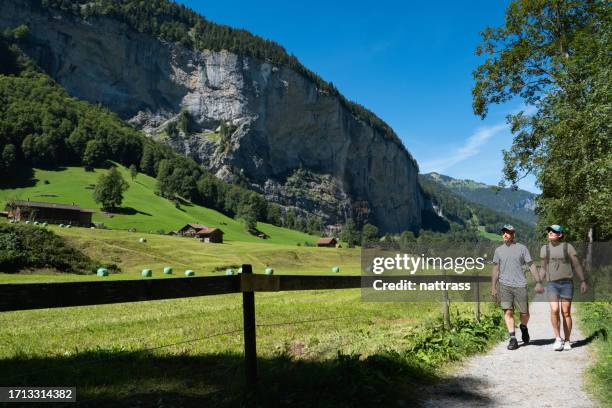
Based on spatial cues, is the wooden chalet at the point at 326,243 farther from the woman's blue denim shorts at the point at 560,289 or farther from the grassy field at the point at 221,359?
the woman's blue denim shorts at the point at 560,289

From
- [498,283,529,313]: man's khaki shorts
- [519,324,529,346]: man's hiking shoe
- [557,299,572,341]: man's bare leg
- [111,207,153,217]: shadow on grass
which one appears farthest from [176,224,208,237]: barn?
[557,299,572,341]: man's bare leg

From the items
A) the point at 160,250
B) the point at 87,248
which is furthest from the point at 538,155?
the point at 160,250

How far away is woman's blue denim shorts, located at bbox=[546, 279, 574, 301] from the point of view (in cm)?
943

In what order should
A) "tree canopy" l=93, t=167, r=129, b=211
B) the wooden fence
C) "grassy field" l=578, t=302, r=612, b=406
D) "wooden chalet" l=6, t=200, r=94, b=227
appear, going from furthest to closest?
"tree canopy" l=93, t=167, r=129, b=211 → "wooden chalet" l=6, t=200, r=94, b=227 → "grassy field" l=578, t=302, r=612, b=406 → the wooden fence

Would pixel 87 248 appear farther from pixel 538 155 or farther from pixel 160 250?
pixel 538 155

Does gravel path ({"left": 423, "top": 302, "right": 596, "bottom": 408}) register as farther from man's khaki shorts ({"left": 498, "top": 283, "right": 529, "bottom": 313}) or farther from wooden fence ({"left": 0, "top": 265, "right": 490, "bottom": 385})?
wooden fence ({"left": 0, "top": 265, "right": 490, "bottom": 385})

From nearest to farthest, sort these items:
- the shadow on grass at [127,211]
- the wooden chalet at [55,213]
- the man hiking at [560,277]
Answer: the man hiking at [560,277] < the wooden chalet at [55,213] < the shadow on grass at [127,211]

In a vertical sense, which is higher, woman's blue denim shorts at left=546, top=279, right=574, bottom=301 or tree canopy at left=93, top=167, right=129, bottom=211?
tree canopy at left=93, top=167, right=129, bottom=211

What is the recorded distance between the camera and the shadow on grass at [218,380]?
513 centimetres

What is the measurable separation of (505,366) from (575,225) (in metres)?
17.0

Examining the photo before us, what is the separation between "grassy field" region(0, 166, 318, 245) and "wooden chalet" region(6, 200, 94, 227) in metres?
4.87

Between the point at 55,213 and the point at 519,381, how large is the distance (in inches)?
4448

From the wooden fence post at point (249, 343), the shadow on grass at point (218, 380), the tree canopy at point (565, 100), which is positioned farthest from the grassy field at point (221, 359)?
the tree canopy at point (565, 100)

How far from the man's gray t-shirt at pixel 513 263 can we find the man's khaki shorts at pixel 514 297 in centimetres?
9
